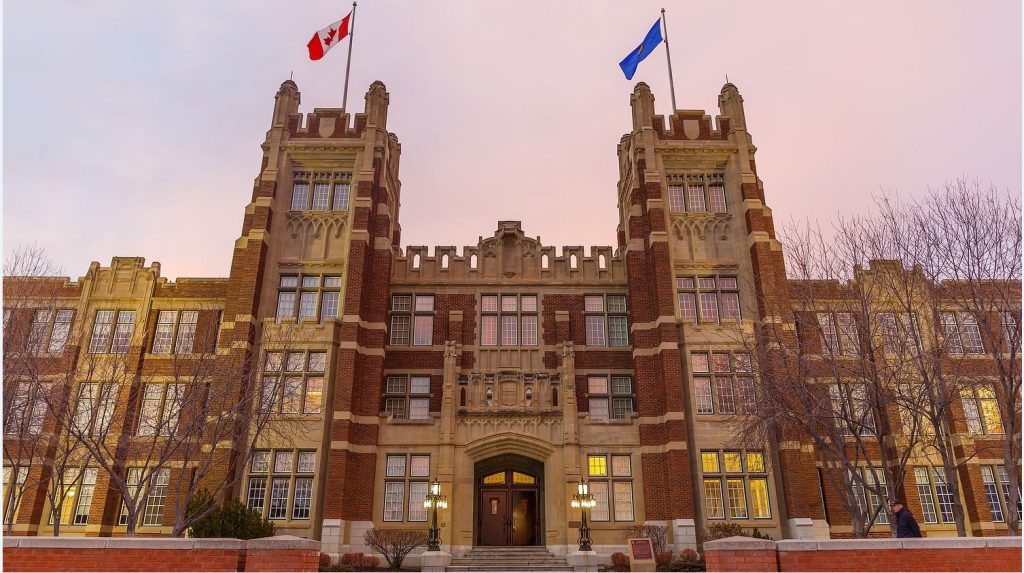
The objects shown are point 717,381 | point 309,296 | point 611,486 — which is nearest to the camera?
point 611,486

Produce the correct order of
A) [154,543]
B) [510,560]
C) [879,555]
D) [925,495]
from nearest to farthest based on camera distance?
[879,555], [154,543], [510,560], [925,495]

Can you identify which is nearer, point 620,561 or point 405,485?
point 620,561

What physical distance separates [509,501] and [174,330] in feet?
60.2

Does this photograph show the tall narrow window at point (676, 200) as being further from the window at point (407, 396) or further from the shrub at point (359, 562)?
the shrub at point (359, 562)

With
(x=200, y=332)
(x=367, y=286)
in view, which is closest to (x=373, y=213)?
(x=367, y=286)

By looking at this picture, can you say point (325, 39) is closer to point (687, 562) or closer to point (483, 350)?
point (483, 350)

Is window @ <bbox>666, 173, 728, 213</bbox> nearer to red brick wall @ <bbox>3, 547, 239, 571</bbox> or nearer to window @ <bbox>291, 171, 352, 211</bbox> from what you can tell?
window @ <bbox>291, 171, 352, 211</bbox>

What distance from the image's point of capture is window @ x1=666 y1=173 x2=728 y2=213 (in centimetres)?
3447

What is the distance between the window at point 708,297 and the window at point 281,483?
1826 centimetres

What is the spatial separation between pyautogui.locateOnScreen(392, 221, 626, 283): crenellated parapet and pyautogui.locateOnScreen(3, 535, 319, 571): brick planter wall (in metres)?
22.0

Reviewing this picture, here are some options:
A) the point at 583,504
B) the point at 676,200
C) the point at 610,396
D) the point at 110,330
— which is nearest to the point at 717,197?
the point at 676,200

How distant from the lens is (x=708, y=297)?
32219 millimetres

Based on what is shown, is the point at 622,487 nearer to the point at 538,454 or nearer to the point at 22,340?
the point at 538,454

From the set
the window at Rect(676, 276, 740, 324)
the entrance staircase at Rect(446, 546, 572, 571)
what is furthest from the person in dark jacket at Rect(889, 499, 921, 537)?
the window at Rect(676, 276, 740, 324)
